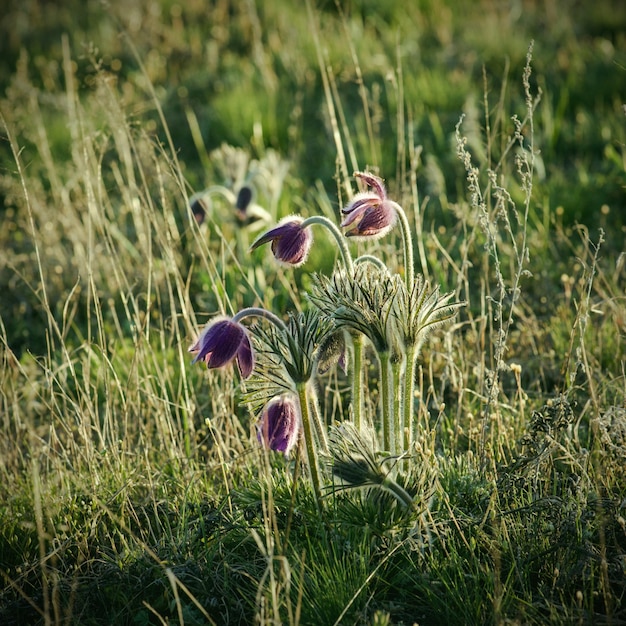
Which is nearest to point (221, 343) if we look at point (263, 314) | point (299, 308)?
point (263, 314)

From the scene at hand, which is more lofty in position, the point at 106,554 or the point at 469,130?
the point at 469,130

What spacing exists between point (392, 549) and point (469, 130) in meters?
3.01

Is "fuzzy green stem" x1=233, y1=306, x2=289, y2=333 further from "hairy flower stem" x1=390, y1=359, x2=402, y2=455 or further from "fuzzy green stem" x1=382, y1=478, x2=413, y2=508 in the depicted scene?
"fuzzy green stem" x1=382, y1=478, x2=413, y2=508

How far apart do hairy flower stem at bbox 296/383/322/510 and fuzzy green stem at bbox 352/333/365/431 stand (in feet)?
0.44

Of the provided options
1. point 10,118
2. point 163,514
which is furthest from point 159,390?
point 10,118

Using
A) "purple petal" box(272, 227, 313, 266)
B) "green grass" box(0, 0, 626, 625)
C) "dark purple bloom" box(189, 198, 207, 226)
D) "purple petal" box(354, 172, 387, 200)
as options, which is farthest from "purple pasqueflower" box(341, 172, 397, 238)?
"dark purple bloom" box(189, 198, 207, 226)

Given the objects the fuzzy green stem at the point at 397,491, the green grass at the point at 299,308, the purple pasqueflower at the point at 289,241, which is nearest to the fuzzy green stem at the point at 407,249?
the green grass at the point at 299,308

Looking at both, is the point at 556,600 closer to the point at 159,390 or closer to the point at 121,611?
the point at 121,611

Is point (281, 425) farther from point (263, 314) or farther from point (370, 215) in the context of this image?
point (370, 215)

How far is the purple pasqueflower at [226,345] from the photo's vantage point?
1.74 m

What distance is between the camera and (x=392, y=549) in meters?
1.83

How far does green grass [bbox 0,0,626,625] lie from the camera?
185 centimetres

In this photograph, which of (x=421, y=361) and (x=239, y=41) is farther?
(x=239, y=41)

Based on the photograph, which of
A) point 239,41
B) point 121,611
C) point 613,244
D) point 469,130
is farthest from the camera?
point 239,41
